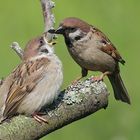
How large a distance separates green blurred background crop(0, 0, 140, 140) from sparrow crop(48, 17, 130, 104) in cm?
85

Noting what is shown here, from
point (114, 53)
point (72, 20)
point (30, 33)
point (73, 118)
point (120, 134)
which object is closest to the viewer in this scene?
point (73, 118)

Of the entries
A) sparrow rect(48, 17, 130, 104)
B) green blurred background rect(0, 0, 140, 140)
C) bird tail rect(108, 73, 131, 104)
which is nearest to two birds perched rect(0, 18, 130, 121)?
sparrow rect(48, 17, 130, 104)

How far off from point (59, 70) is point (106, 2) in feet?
15.0

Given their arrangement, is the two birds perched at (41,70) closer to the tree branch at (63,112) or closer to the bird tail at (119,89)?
the tree branch at (63,112)

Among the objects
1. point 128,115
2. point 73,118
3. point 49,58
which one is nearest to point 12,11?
point 128,115

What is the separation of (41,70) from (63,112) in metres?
0.56

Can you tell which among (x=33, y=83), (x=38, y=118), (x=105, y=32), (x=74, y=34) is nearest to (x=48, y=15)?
(x=33, y=83)

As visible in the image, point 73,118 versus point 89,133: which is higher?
point 73,118

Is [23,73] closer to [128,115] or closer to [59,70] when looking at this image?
[59,70]

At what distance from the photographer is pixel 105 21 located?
10141mm

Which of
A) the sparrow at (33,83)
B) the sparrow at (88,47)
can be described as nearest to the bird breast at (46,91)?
the sparrow at (33,83)

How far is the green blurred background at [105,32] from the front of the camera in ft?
26.9

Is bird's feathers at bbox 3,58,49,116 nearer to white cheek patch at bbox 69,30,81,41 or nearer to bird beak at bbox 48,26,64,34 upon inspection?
bird beak at bbox 48,26,64,34

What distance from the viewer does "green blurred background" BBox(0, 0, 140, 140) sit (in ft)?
26.9
